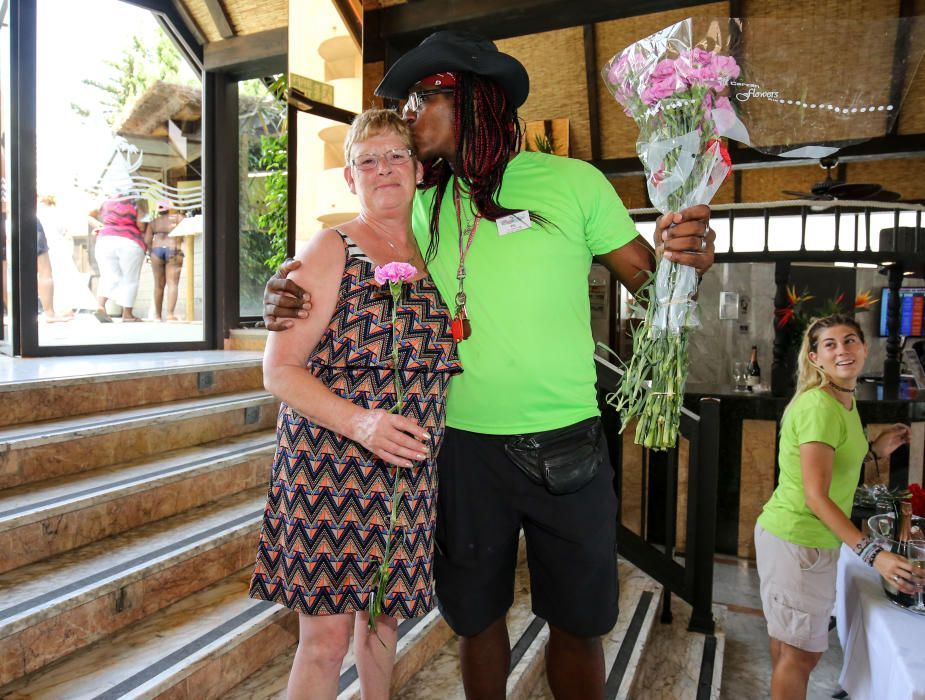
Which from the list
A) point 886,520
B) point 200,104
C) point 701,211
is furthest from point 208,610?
point 200,104

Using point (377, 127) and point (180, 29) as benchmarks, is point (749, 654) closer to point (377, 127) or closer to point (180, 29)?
point (377, 127)

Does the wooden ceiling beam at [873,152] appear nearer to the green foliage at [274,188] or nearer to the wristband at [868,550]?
the green foliage at [274,188]

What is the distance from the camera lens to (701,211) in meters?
1.24

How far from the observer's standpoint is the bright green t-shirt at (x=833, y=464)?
221 centimetres

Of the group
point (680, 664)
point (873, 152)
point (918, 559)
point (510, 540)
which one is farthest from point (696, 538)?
point (873, 152)

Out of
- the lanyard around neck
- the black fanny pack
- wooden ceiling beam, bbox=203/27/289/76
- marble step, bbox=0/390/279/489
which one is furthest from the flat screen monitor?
the lanyard around neck

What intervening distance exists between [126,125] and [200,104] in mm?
727

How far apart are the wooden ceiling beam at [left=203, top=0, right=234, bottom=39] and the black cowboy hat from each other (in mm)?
4539

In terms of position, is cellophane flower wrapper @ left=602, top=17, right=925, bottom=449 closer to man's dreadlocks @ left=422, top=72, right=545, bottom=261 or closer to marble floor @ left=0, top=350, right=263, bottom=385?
man's dreadlocks @ left=422, top=72, right=545, bottom=261

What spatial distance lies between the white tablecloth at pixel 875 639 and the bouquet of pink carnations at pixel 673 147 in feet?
2.42

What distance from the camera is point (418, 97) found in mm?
1365

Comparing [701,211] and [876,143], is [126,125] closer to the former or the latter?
[701,211]

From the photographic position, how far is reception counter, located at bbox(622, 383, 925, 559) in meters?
5.35

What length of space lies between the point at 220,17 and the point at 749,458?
5.58 meters
